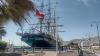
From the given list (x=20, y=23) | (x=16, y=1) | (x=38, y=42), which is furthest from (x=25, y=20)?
(x=38, y=42)

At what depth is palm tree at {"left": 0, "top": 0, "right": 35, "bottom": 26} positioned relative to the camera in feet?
25.2

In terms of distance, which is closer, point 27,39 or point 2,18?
point 2,18

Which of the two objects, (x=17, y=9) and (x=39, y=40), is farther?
(x=39, y=40)

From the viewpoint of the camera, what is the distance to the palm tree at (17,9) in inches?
303

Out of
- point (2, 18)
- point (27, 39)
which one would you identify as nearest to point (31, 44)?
point (27, 39)

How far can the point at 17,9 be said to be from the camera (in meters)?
7.79

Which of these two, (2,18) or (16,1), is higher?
(16,1)

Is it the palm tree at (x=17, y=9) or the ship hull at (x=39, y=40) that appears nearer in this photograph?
the palm tree at (x=17, y=9)

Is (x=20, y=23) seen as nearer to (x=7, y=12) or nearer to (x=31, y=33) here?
(x=7, y=12)

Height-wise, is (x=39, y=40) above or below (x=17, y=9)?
above

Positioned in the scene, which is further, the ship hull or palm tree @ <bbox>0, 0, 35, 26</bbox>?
the ship hull

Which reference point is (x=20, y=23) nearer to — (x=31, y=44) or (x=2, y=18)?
(x=2, y=18)

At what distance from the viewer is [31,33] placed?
2869 inches

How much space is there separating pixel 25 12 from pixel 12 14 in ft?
1.45
